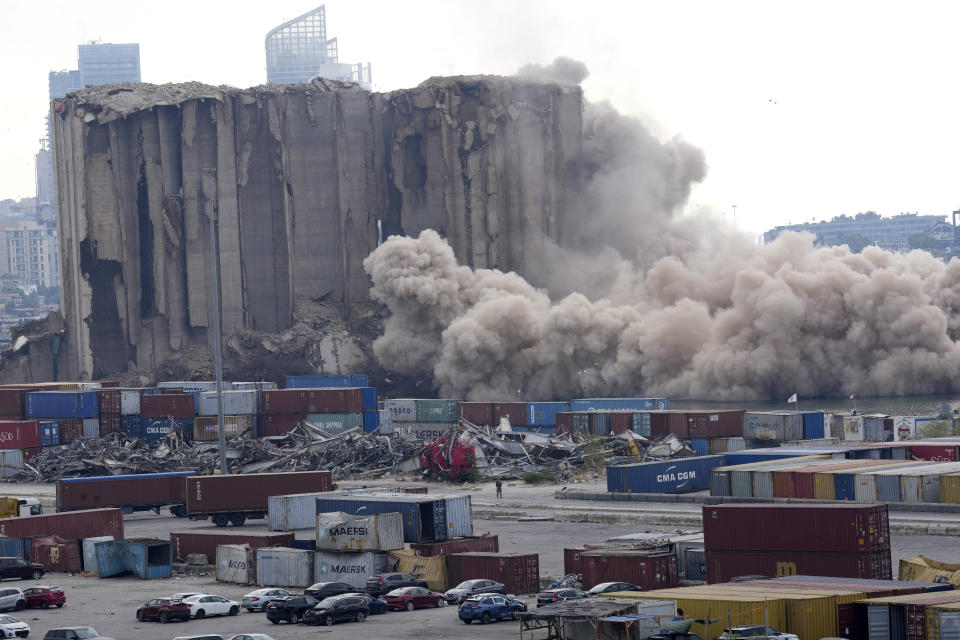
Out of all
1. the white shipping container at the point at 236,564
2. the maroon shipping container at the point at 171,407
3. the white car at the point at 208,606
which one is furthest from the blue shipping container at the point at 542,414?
the white car at the point at 208,606

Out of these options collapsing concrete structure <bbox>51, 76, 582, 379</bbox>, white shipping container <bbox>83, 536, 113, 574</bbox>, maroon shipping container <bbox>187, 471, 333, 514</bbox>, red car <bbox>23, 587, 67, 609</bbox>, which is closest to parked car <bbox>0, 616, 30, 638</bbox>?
red car <bbox>23, 587, 67, 609</bbox>

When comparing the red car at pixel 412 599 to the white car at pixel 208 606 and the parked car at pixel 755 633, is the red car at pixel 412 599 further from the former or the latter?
the parked car at pixel 755 633

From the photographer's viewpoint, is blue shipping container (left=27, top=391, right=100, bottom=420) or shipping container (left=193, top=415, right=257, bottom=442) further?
blue shipping container (left=27, top=391, right=100, bottom=420)

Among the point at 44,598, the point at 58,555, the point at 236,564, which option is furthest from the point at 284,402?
the point at 44,598

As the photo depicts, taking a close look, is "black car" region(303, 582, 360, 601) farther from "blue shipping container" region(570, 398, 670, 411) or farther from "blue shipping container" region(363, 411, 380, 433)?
"blue shipping container" region(570, 398, 670, 411)

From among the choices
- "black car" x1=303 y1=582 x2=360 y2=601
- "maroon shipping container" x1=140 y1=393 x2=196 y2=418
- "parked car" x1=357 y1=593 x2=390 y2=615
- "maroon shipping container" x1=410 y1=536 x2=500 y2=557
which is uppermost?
"maroon shipping container" x1=140 y1=393 x2=196 y2=418

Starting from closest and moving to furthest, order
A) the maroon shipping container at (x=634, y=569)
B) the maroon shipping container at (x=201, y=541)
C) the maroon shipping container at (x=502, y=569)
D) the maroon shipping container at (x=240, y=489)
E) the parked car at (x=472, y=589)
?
1. the parked car at (x=472, y=589)
2. the maroon shipping container at (x=634, y=569)
3. the maroon shipping container at (x=502, y=569)
4. the maroon shipping container at (x=201, y=541)
5. the maroon shipping container at (x=240, y=489)
